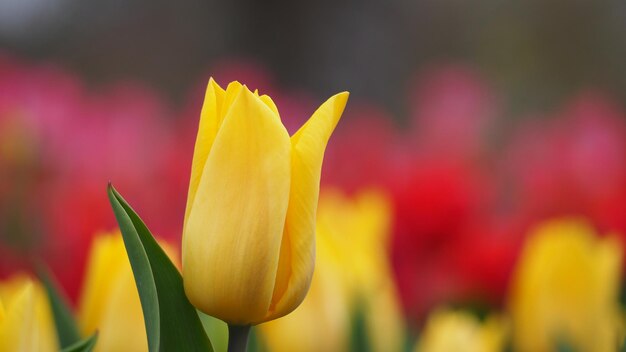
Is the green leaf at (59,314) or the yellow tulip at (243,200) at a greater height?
the yellow tulip at (243,200)

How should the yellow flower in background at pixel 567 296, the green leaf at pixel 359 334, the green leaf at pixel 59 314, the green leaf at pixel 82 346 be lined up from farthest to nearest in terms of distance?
the yellow flower in background at pixel 567 296, the green leaf at pixel 359 334, the green leaf at pixel 59 314, the green leaf at pixel 82 346

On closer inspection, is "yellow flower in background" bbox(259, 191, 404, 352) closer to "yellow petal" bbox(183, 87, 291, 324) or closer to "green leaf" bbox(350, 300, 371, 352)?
"green leaf" bbox(350, 300, 371, 352)

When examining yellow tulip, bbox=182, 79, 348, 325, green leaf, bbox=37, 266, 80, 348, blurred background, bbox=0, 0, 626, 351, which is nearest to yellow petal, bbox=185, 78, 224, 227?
yellow tulip, bbox=182, 79, 348, 325

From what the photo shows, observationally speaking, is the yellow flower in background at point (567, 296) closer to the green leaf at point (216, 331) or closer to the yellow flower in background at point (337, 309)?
the yellow flower in background at point (337, 309)

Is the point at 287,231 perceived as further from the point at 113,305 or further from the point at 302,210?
the point at 113,305

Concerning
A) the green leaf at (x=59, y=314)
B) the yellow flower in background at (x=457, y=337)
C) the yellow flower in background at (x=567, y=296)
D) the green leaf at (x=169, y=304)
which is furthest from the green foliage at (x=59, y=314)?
the yellow flower in background at (x=567, y=296)

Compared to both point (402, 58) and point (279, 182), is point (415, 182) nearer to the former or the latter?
point (279, 182)

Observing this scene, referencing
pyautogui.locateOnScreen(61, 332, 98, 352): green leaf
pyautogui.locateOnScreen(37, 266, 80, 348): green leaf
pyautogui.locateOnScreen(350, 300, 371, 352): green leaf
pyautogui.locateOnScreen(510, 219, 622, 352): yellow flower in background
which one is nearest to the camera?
pyautogui.locateOnScreen(61, 332, 98, 352): green leaf

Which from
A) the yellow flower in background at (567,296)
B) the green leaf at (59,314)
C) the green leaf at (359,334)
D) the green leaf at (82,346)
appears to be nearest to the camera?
the green leaf at (82,346)

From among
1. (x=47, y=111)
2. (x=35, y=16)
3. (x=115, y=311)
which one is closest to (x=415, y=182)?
(x=47, y=111)

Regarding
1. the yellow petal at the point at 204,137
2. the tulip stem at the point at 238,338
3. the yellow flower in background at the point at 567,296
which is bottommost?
the tulip stem at the point at 238,338
